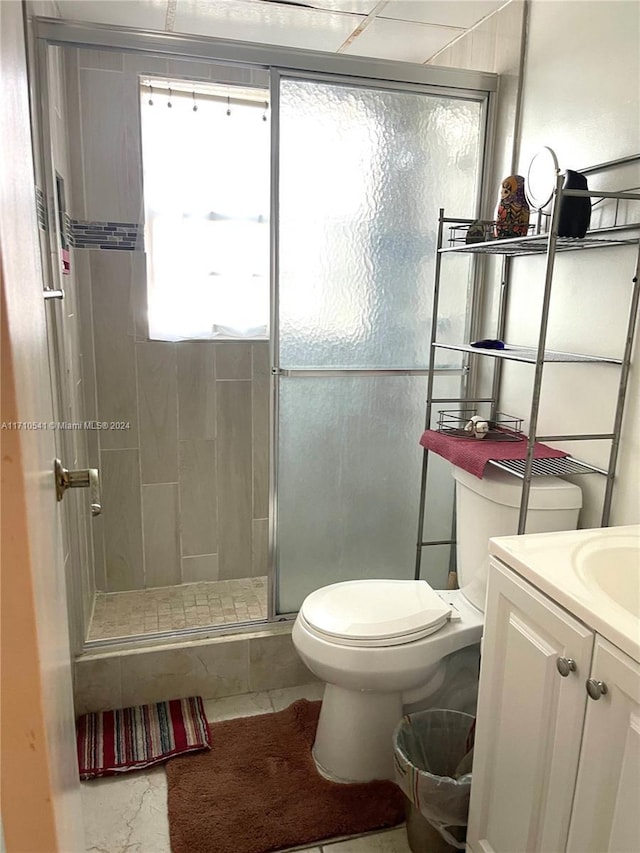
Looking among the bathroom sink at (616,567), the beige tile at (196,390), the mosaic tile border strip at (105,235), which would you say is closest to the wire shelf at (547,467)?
the bathroom sink at (616,567)

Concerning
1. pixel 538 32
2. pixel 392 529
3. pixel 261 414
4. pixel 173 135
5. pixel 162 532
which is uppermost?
pixel 538 32

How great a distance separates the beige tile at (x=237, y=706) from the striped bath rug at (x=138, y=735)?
0.04 meters

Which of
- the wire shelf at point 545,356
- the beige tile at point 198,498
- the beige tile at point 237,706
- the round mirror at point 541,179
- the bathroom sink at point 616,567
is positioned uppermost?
the round mirror at point 541,179

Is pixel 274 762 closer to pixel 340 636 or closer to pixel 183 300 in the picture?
pixel 340 636

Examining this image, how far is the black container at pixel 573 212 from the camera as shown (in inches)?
59.5

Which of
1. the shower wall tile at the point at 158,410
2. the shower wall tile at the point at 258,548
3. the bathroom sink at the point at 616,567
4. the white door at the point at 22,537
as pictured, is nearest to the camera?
the white door at the point at 22,537

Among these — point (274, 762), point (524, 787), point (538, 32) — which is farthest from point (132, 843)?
point (538, 32)

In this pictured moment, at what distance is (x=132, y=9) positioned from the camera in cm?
201

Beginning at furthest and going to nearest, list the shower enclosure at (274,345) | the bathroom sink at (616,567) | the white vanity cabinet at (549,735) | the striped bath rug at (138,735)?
the shower enclosure at (274,345) < the striped bath rug at (138,735) < the bathroom sink at (616,567) < the white vanity cabinet at (549,735)

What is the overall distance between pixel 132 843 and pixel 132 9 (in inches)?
95.7

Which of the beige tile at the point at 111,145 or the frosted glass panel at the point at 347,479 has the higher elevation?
the beige tile at the point at 111,145

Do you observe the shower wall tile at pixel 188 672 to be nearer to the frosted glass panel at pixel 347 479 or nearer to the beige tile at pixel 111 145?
the frosted glass panel at pixel 347 479

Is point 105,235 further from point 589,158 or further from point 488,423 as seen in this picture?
point 589,158

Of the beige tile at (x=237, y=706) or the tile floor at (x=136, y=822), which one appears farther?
the beige tile at (x=237, y=706)
